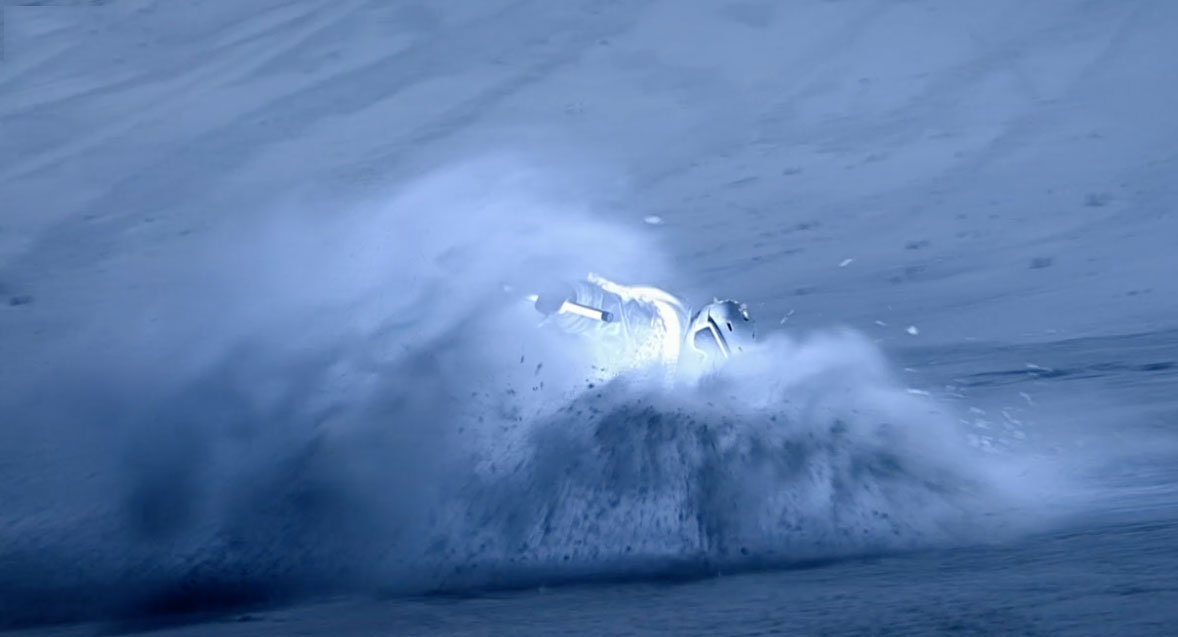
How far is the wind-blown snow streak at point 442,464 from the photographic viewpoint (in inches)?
159

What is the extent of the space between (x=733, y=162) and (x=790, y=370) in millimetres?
2604

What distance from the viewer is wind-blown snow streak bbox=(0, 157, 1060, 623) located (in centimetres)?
404

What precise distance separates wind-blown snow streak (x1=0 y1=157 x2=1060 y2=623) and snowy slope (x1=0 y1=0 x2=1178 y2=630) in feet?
0.04

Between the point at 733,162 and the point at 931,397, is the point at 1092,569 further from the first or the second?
the point at 733,162

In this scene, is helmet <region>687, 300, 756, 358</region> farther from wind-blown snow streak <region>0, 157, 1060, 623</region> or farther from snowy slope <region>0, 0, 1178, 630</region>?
snowy slope <region>0, 0, 1178, 630</region>

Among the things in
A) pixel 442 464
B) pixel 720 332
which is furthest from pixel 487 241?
pixel 442 464

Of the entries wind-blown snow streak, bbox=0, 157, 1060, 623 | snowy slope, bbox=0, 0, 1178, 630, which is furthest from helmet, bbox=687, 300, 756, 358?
snowy slope, bbox=0, 0, 1178, 630

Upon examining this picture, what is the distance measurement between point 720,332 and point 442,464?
0.74 meters

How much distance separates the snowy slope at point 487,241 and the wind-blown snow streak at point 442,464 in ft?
0.04

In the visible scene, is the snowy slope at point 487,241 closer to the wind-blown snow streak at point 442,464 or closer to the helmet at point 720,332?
the wind-blown snow streak at point 442,464

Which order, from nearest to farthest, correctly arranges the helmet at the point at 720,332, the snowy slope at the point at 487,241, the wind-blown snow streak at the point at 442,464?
the wind-blown snow streak at the point at 442,464
the snowy slope at the point at 487,241
the helmet at the point at 720,332

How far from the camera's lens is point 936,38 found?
26.1 feet

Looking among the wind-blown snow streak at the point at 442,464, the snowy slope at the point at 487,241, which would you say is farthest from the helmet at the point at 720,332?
the snowy slope at the point at 487,241

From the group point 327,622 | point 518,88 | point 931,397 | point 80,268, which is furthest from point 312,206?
point 327,622
